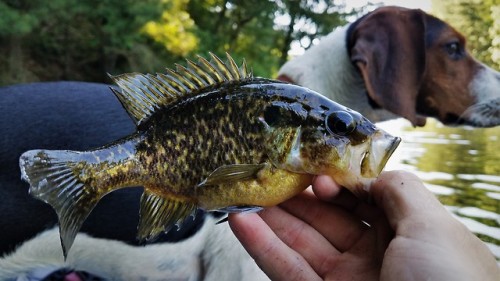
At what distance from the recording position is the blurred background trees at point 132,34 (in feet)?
37.6

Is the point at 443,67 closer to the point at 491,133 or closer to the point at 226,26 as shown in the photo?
the point at 491,133

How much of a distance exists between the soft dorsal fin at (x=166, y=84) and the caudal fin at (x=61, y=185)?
0.18 meters

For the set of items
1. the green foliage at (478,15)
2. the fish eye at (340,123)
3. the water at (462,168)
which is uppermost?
the fish eye at (340,123)

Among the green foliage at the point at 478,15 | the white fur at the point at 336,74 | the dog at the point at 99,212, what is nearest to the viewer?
the dog at the point at 99,212

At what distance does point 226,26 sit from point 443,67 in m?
16.0

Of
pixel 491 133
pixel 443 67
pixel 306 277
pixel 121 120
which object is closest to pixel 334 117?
pixel 306 277

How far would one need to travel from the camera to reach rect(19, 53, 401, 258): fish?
3.58ft

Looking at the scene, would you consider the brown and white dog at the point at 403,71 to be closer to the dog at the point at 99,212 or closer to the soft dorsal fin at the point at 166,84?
the dog at the point at 99,212

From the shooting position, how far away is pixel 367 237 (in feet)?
5.27

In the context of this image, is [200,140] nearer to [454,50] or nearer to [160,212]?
[160,212]

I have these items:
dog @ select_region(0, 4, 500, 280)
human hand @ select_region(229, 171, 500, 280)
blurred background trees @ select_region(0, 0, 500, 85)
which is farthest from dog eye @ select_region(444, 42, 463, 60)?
blurred background trees @ select_region(0, 0, 500, 85)

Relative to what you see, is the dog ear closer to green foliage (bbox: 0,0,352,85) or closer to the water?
the water

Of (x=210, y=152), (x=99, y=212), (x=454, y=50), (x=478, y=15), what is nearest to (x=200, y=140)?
(x=210, y=152)

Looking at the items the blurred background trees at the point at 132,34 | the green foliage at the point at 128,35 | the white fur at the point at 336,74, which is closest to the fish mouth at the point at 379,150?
the white fur at the point at 336,74
